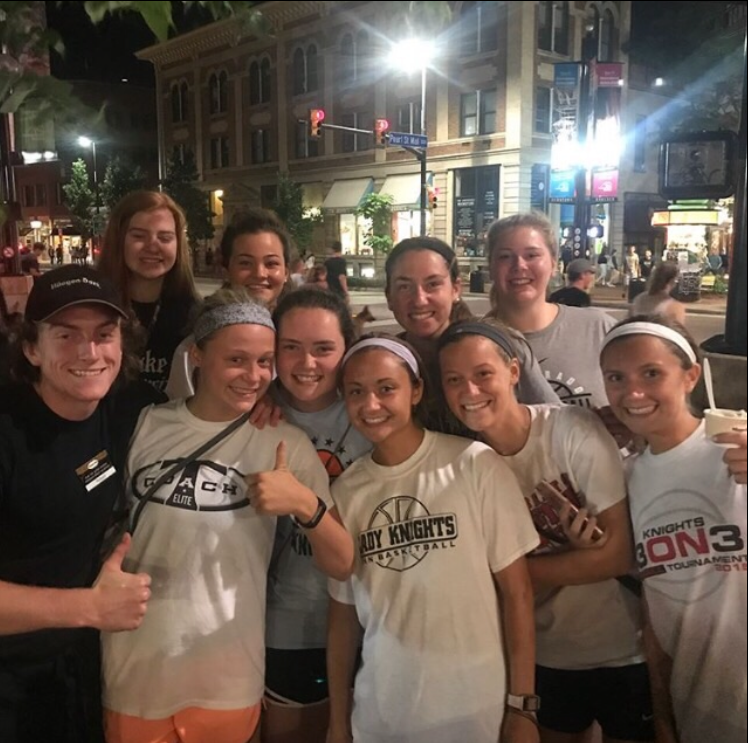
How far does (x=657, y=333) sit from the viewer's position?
229cm

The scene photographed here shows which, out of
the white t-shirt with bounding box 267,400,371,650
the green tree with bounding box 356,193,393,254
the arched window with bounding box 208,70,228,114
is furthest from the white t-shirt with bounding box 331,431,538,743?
the green tree with bounding box 356,193,393,254

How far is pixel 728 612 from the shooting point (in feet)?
6.58

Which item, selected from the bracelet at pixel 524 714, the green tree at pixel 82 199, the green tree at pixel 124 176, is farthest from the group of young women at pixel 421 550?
the green tree at pixel 82 199

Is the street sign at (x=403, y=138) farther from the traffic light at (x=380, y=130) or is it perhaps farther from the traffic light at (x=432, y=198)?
the traffic light at (x=432, y=198)

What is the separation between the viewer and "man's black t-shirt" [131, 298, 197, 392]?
366cm

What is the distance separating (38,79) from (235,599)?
5.61 feet

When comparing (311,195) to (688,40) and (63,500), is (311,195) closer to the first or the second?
(688,40)

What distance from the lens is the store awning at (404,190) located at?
39.2ft

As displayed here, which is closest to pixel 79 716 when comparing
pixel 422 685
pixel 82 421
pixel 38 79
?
pixel 82 421

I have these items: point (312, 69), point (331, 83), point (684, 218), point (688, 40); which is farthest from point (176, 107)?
point (684, 218)

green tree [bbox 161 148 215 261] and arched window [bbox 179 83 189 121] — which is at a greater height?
arched window [bbox 179 83 189 121]

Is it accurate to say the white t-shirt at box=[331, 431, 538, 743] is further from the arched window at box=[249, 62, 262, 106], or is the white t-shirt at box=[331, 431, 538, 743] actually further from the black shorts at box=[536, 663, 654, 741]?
the arched window at box=[249, 62, 262, 106]

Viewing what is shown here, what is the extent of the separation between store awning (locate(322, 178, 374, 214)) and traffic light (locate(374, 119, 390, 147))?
0.62 metres

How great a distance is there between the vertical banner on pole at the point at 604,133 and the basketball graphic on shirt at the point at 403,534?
41.2 ft
